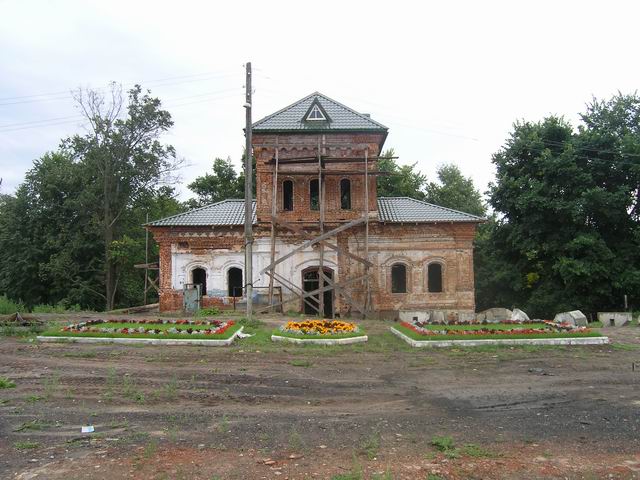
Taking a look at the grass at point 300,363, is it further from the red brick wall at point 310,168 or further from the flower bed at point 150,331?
the red brick wall at point 310,168

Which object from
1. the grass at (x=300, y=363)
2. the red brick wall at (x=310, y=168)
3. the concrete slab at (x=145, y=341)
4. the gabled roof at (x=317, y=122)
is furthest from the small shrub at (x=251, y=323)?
the gabled roof at (x=317, y=122)

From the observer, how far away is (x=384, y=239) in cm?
2450

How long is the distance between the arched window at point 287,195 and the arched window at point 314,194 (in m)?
1.03

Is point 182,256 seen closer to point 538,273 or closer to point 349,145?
point 349,145

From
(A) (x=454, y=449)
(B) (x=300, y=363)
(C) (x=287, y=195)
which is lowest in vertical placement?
(A) (x=454, y=449)

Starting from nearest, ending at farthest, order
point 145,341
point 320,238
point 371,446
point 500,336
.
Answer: point 371,446 < point 145,341 < point 500,336 < point 320,238

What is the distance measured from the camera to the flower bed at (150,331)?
45.3 ft

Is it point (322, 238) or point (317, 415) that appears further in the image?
point (322, 238)

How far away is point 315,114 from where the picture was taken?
25.4 m

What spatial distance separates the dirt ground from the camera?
5605 millimetres

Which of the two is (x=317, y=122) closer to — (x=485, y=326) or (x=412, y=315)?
(x=412, y=315)

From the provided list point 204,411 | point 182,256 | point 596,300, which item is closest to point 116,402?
point 204,411

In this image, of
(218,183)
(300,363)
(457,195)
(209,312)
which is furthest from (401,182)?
(300,363)

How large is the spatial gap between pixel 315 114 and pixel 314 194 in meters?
4.13
